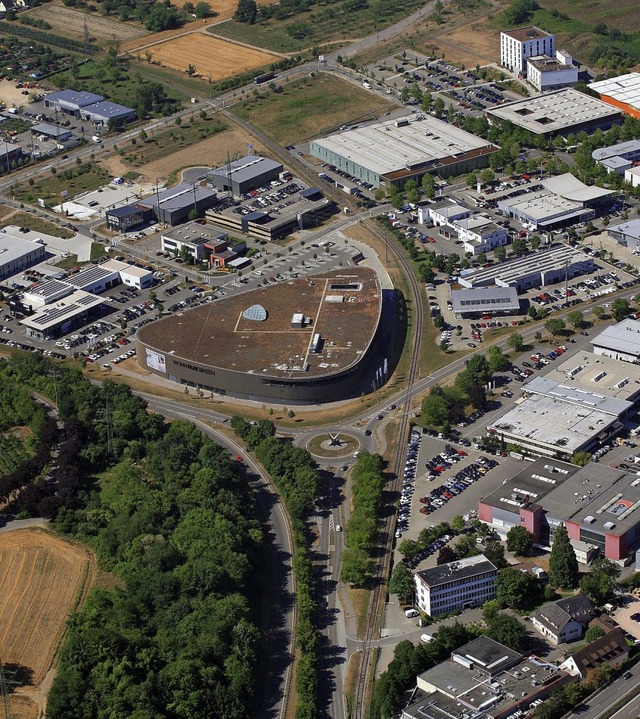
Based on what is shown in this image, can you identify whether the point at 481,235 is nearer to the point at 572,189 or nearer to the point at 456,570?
the point at 572,189

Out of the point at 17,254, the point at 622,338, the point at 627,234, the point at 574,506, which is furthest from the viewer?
the point at 17,254

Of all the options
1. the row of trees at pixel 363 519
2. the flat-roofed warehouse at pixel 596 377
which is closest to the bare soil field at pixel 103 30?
the flat-roofed warehouse at pixel 596 377

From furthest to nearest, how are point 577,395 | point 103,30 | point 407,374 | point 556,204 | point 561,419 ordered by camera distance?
point 103,30 → point 556,204 → point 407,374 → point 577,395 → point 561,419

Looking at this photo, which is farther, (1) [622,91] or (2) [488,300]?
(1) [622,91]

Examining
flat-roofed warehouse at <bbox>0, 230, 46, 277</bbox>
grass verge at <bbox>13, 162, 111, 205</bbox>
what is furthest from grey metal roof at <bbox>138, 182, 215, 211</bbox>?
flat-roofed warehouse at <bbox>0, 230, 46, 277</bbox>

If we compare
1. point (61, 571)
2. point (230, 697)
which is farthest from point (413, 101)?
point (230, 697)

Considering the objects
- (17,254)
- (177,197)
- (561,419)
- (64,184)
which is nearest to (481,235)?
(177,197)

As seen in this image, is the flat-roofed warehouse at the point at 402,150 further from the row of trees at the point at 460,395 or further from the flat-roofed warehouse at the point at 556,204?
the row of trees at the point at 460,395

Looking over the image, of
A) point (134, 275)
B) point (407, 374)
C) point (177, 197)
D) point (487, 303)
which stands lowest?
point (134, 275)
